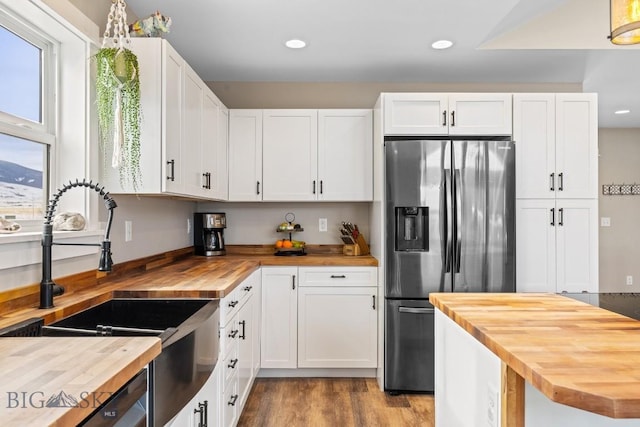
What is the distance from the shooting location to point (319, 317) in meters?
3.08

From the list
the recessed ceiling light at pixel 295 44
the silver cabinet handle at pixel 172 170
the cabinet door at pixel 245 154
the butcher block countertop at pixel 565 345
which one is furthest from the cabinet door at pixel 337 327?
the recessed ceiling light at pixel 295 44

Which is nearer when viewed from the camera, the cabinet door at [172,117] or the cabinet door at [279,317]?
the cabinet door at [172,117]

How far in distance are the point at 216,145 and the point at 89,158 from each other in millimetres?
1163

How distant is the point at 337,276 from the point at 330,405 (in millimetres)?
886

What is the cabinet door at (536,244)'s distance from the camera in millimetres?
3020

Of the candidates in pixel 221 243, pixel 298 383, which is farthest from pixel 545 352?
pixel 221 243

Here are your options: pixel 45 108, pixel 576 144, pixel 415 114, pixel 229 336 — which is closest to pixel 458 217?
pixel 415 114

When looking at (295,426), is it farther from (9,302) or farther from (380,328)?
(9,302)

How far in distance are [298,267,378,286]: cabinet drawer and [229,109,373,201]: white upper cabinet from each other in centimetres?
62

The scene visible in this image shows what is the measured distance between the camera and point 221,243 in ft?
11.4

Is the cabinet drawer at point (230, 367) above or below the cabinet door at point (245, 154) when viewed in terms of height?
below

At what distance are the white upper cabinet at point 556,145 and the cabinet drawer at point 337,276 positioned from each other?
4.18ft

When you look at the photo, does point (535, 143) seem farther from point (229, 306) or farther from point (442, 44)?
point (229, 306)

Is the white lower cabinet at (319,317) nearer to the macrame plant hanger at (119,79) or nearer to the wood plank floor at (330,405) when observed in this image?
the wood plank floor at (330,405)
